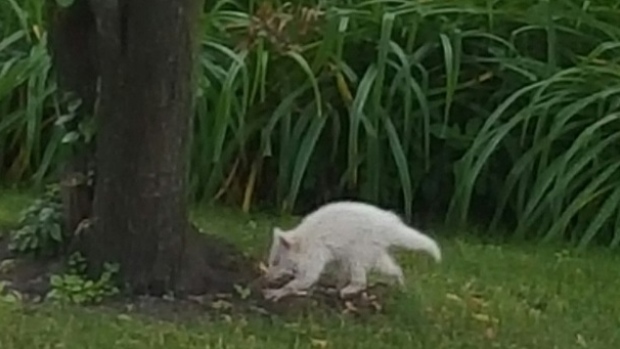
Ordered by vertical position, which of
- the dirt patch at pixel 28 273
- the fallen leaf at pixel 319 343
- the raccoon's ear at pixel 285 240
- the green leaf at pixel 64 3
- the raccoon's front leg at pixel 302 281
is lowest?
the dirt patch at pixel 28 273

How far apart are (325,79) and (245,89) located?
39cm

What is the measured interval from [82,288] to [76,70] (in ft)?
2.54

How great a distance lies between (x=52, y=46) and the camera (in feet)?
19.6

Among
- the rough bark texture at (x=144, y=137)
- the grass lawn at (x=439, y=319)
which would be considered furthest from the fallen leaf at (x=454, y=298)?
the rough bark texture at (x=144, y=137)

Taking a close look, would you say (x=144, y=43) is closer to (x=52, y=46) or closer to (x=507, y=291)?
(x=52, y=46)

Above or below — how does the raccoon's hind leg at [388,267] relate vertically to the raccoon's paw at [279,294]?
above

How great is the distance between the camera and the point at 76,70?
5914 mm

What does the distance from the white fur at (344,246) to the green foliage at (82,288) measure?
52 centimetres

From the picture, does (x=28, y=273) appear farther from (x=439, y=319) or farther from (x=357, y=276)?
(x=439, y=319)

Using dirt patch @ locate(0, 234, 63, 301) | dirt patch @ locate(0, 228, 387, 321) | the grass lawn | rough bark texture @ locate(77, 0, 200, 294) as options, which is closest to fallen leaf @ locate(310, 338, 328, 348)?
the grass lawn

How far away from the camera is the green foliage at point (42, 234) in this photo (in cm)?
595

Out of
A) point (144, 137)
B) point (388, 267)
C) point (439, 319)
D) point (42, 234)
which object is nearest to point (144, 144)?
point (144, 137)

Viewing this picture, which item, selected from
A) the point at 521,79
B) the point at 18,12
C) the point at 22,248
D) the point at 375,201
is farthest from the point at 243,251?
the point at 18,12

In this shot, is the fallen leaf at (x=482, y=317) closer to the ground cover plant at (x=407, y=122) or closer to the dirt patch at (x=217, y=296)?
the dirt patch at (x=217, y=296)
